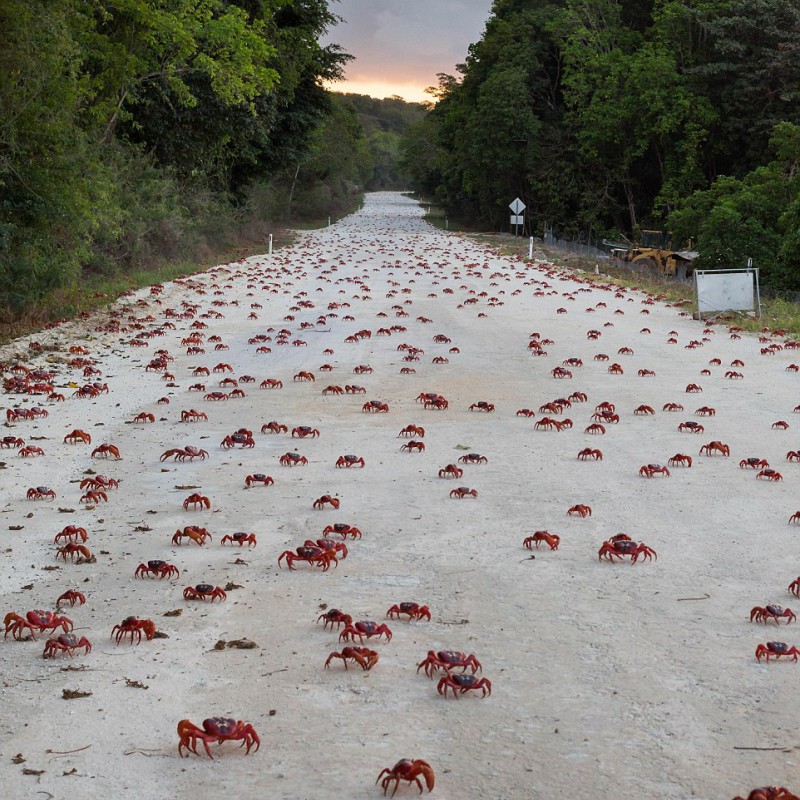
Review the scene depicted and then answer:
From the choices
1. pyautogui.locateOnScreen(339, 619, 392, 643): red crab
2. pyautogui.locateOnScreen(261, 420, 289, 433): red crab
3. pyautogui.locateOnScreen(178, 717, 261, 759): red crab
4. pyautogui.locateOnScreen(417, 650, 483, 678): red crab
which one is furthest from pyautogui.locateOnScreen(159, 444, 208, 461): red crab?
pyautogui.locateOnScreen(178, 717, 261, 759): red crab

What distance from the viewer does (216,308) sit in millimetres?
25156

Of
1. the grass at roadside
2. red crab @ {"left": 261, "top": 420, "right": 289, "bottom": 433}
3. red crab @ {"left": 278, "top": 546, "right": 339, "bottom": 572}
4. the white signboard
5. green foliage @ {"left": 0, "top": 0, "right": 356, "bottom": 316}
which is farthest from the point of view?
the white signboard

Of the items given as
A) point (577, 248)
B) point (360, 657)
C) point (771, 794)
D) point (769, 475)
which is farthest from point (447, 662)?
point (577, 248)

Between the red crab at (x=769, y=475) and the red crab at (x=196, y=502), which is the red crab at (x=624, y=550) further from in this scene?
the red crab at (x=196, y=502)

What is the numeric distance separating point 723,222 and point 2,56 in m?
25.7

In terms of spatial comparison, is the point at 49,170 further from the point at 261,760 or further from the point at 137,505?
the point at 261,760

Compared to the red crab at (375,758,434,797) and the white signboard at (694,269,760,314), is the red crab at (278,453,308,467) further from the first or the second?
the white signboard at (694,269,760,314)

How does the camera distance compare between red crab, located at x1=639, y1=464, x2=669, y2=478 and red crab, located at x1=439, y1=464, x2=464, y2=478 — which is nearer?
red crab, located at x1=439, y1=464, x2=464, y2=478

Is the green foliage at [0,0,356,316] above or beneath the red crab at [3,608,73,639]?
above

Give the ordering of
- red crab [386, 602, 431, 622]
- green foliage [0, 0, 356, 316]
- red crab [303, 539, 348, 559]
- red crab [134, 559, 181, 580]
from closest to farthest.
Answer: red crab [386, 602, 431, 622] < red crab [134, 559, 181, 580] < red crab [303, 539, 348, 559] < green foliage [0, 0, 356, 316]

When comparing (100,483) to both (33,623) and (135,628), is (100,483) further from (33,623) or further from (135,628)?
(135,628)

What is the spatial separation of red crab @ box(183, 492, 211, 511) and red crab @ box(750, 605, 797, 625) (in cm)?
474

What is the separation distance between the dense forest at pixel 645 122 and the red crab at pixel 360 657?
28.6 meters

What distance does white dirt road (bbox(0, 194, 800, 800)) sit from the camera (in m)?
4.86
